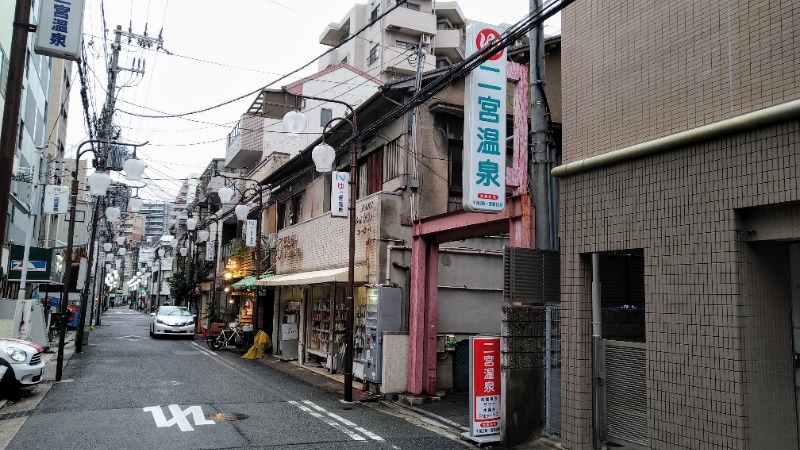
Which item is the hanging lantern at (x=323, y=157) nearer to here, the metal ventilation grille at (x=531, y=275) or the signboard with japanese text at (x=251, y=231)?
the metal ventilation grille at (x=531, y=275)

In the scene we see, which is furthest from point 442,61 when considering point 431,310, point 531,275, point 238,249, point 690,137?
point 690,137

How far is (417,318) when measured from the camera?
14.1 metres

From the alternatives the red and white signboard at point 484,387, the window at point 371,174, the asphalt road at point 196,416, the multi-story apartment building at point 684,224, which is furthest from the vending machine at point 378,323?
the multi-story apartment building at point 684,224

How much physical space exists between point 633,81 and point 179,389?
12517 millimetres

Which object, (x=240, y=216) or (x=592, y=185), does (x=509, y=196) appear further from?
(x=240, y=216)

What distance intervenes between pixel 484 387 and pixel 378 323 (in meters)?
5.33

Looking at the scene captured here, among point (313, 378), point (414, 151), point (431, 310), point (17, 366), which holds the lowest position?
point (313, 378)

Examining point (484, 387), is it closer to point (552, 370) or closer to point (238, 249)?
point (552, 370)

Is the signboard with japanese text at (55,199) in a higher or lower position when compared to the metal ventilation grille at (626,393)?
higher

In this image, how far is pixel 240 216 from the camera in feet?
80.4

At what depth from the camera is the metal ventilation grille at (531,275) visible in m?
9.46

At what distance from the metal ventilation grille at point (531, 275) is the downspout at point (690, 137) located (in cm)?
147

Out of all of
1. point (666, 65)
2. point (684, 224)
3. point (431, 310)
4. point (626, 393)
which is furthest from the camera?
point (431, 310)

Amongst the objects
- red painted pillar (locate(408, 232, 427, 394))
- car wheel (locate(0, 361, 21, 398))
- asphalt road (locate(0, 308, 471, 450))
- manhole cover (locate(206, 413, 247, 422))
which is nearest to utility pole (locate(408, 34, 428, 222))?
red painted pillar (locate(408, 232, 427, 394))
